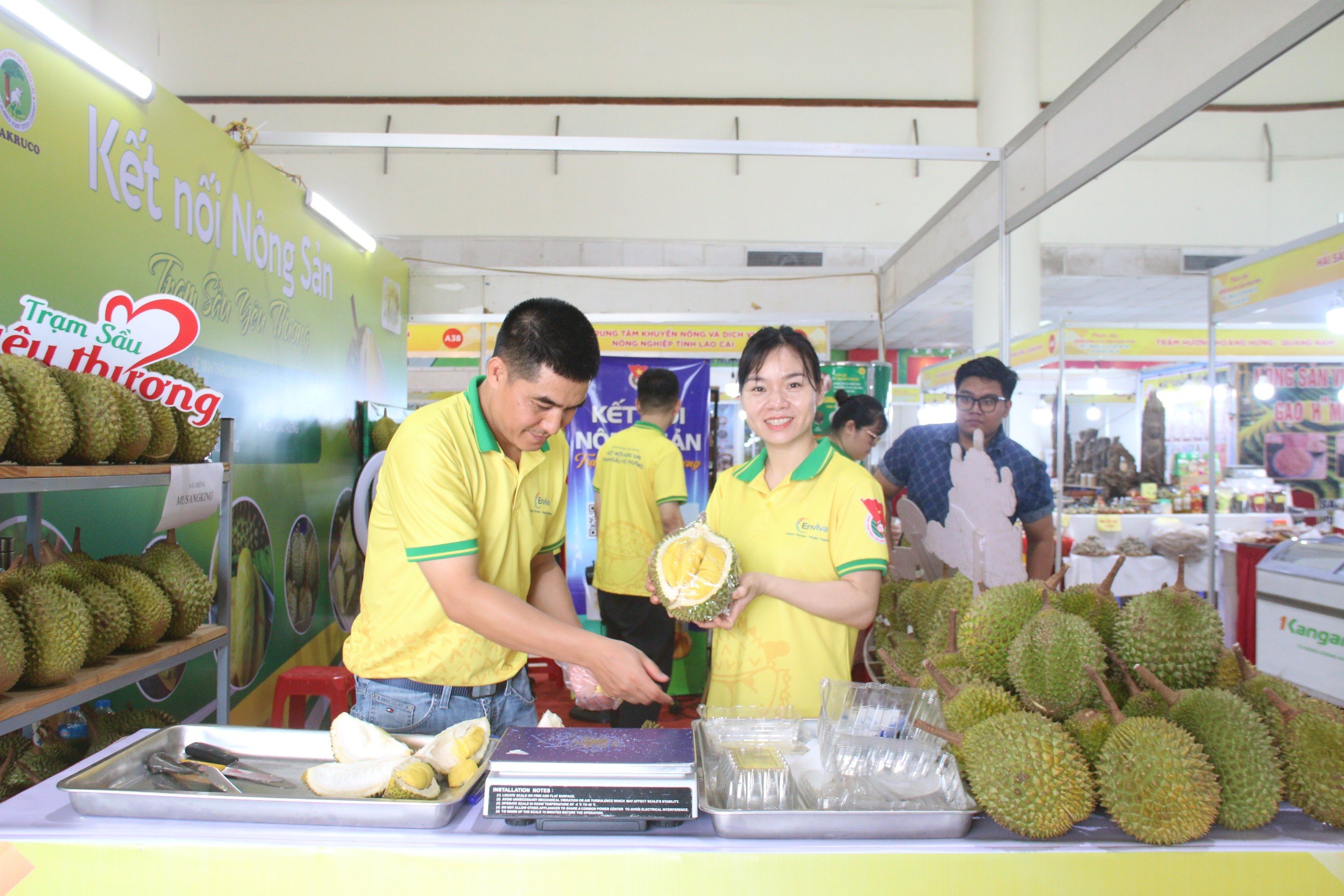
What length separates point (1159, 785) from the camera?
3.41ft

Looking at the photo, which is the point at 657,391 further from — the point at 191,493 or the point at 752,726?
the point at 752,726

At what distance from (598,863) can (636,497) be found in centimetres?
313

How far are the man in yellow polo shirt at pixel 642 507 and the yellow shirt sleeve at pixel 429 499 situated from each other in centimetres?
241

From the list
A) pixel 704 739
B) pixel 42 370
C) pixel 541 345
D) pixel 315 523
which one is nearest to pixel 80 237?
pixel 42 370

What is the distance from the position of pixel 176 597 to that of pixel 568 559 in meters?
3.68

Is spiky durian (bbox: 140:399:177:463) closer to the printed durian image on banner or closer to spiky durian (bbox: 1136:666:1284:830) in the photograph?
the printed durian image on banner

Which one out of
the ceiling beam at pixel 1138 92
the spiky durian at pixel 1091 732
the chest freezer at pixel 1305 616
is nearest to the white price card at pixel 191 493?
the spiky durian at pixel 1091 732

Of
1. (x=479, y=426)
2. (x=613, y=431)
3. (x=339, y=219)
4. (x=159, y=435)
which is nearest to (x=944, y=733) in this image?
(x=479, y=426)

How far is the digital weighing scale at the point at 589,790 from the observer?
41.5 inches

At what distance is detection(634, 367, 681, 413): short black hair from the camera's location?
4133 mm

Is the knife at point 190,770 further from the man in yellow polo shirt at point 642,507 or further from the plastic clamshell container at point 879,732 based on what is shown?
the man in yellow polo shirt at point 642,507

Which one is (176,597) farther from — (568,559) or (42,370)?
(568,559)

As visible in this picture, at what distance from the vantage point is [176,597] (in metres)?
2.09

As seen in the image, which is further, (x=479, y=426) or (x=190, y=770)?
(x=479, y=426)
